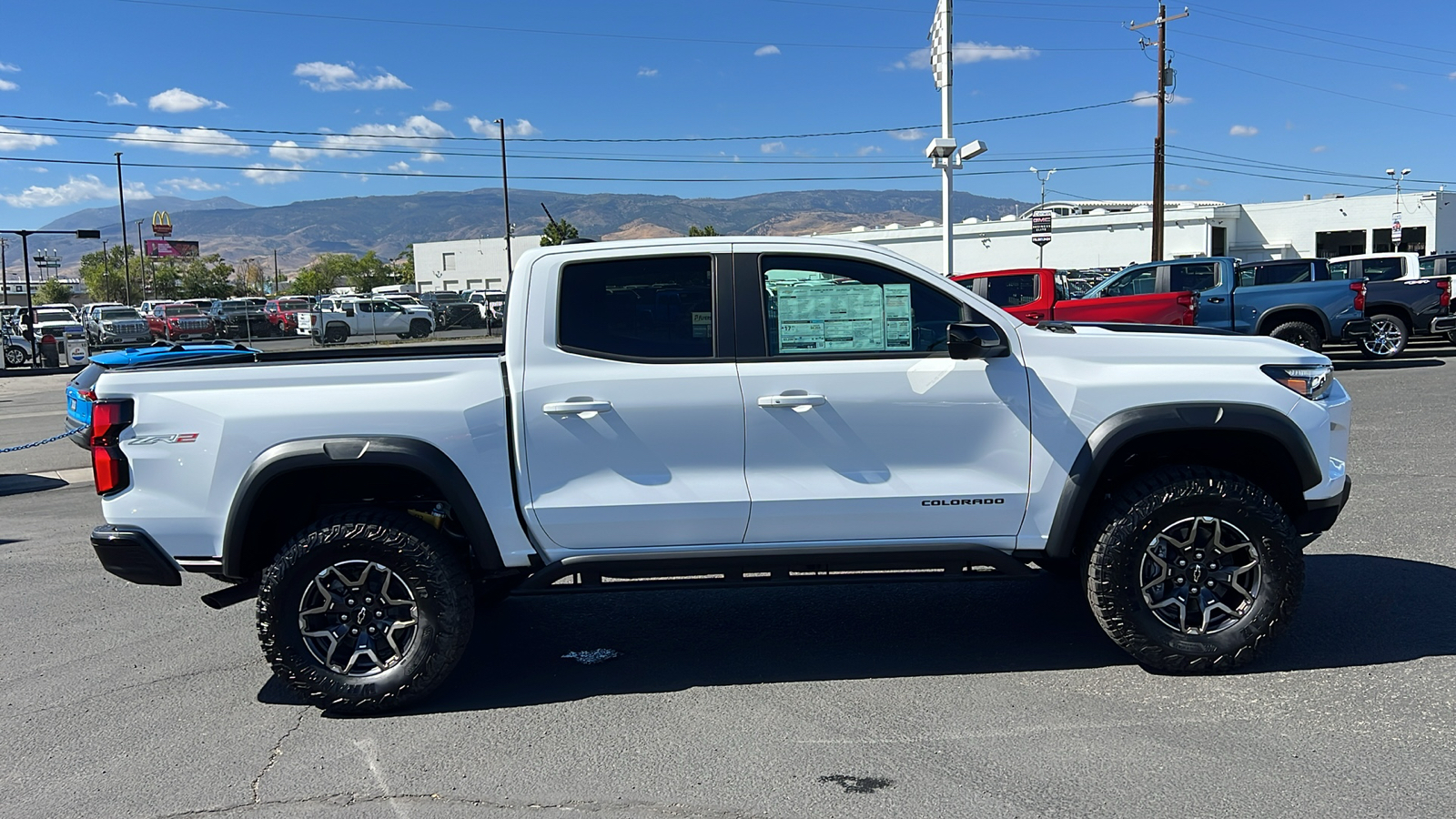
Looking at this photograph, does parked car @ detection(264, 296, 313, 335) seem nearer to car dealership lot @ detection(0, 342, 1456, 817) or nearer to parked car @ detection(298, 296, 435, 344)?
parked car @ detection(298, 296, 435, 344)

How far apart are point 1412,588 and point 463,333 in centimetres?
4171

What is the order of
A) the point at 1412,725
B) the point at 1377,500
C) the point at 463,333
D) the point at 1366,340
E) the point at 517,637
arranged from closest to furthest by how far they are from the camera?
1. the point at 1412,725
2. the point at 517,637
3. the point at 1377,500
4. the point at 1366,340
5. the point at 463,333

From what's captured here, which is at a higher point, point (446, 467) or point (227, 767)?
point (446, 467)

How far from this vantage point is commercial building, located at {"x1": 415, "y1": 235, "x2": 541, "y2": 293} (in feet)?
340

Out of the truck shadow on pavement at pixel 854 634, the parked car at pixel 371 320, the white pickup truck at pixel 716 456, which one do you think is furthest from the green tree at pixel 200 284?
the white pickup truck at pixel 716 456

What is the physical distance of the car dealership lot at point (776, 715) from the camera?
3.57m

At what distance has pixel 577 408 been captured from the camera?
4.27 metres

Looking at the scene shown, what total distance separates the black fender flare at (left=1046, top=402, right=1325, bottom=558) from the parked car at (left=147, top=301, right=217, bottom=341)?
1572 inches

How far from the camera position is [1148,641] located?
440 cm

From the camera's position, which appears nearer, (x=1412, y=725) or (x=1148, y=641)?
(x=1412, y=725)

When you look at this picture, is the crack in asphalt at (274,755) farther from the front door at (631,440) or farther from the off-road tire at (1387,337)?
the off-road tire at (1387,337)

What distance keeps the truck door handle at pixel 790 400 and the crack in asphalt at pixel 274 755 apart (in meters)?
2.35

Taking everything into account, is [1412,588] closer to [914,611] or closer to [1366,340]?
[914,611]

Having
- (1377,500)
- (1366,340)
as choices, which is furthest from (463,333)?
(1377,500)
